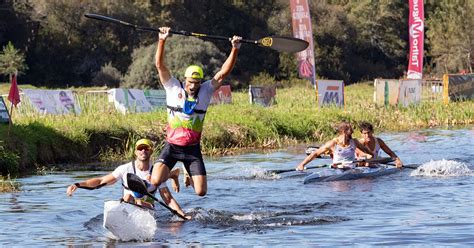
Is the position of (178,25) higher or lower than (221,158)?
higher

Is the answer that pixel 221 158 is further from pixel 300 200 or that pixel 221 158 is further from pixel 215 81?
pixel 215 81

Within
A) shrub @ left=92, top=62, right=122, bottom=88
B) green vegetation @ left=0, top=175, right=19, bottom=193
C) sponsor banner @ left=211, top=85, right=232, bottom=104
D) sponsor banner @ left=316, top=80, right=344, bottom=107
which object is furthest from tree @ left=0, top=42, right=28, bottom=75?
green vegetation @ left=0, top=175, right=19, bottom=193

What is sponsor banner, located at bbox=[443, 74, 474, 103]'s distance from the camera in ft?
133

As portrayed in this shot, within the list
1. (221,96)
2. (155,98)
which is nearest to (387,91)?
(221,96)

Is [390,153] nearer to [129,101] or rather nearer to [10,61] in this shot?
[129,101]

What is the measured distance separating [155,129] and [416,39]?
1783 centimetres

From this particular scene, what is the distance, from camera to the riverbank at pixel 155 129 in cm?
2148

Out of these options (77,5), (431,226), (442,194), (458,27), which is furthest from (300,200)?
(458,27)

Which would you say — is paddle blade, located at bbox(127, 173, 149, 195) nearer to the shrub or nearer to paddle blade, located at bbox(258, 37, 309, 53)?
paddle blade, located at bbox(258, 37, 309, 53)

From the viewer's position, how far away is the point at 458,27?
6825 centimetres

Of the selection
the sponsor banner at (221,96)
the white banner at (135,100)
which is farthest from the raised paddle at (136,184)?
the sponsor banner at (221,96)

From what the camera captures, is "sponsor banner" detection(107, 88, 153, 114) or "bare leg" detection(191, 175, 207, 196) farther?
"sponsor banner" detection(107, 88, 153, 114)

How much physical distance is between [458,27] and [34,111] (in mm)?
46297

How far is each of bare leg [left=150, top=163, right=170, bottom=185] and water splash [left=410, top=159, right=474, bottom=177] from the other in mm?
8006
